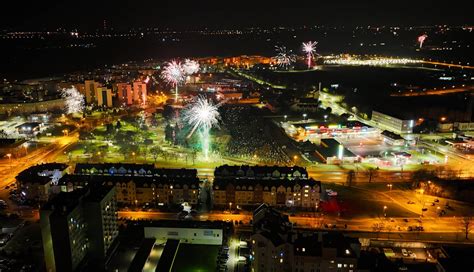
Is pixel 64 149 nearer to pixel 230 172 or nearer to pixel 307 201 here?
pixel 230 172

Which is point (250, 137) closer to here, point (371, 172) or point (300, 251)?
point (371, 172)

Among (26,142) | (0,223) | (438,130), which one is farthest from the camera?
(438,130)

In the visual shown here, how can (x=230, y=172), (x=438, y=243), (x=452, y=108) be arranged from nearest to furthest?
1. (x=438, y=243)
2. (x=230, y=172)
3. (x=452, y=108)

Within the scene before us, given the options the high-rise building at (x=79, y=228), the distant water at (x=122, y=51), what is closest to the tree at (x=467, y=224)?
the high-rise building at (x=79, y=228)

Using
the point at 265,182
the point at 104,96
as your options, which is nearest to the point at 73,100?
the point at 104,96

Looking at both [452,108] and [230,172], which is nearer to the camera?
[230,172]

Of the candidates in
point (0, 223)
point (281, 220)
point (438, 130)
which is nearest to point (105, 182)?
point (0, 223)

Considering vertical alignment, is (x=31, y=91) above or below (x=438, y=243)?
above
